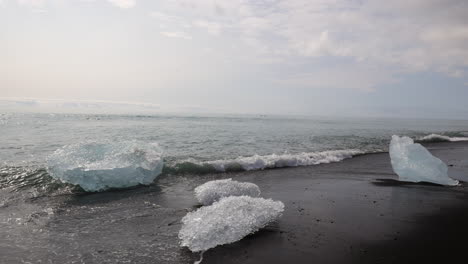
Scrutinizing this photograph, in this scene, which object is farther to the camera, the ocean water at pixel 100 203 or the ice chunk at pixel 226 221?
the ice chunk at pixel 226 221

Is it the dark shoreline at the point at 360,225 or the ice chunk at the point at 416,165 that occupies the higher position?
the ice chunk at the point at 416,165

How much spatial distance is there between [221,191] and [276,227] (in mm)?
1752

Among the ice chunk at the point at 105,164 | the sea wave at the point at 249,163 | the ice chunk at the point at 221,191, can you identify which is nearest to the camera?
the ice chunk at the point at 221,191

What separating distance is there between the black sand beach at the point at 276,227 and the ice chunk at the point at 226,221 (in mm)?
149

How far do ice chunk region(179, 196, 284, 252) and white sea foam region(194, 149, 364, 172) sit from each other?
5.21 m

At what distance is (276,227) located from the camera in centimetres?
511

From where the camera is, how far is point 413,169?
8969mm

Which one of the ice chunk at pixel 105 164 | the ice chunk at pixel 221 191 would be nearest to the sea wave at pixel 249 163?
the ice chunk at pixel 105 164

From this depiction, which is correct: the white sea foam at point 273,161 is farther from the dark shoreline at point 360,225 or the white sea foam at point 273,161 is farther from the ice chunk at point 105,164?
the ice chunk at point 105,164

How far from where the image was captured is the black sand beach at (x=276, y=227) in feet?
13.5

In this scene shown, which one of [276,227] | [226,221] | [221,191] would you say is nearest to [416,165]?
[276,227]

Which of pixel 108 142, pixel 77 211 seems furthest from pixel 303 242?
pixel 108 142

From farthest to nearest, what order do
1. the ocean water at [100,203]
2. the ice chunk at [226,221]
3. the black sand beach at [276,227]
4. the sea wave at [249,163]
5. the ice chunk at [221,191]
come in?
the sea wave at [249,163] < the ice chunk at [221,191] < the ice chunk at [226,221] < the ocean water at [100,203] < the black sand beach at [276,227]

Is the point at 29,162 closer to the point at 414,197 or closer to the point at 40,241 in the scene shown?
the point at 40,241
